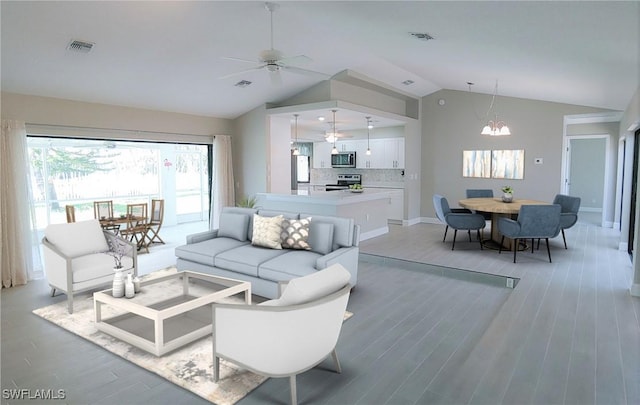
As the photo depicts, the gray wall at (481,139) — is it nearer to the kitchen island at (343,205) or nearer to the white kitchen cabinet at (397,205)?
the white kitchen cabinet at (397,205)

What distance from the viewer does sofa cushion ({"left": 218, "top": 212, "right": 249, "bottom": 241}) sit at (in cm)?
526

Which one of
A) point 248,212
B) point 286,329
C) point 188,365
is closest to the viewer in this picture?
point 286,329

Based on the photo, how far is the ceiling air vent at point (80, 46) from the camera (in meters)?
4.25

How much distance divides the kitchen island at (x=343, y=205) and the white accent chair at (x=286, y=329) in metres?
3.83

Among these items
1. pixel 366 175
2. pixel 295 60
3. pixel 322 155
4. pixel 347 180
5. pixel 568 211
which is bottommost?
pixel 568 211

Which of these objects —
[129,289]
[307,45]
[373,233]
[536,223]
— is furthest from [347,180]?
[129,289]

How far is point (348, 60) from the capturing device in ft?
20.6

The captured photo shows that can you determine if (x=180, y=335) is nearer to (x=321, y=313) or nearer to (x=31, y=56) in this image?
(x=321, y=313)

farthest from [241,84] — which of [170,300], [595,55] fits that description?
[595,55]

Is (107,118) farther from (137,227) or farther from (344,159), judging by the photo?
(344,159)

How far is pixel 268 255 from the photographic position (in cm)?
451

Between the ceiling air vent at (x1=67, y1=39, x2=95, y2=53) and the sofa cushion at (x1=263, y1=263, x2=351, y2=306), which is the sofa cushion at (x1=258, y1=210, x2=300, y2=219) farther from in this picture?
the ceiling air vent at (x1=67, y1=39, x2=95, y2=53)

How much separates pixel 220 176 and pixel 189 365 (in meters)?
5.41

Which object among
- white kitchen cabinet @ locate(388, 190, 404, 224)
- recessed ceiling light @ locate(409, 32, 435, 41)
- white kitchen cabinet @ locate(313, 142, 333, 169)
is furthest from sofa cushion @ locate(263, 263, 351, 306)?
white kitchen cabinet @ locate(313, 142, 333, 169)
